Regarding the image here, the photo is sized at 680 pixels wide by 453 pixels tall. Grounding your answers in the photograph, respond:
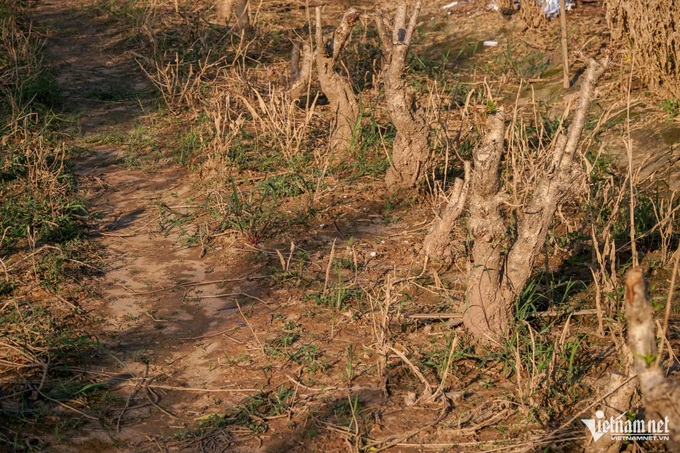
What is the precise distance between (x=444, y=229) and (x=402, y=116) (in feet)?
2.90

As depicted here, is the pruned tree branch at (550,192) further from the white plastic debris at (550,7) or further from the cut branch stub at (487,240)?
the white plastic debris at (550,7)

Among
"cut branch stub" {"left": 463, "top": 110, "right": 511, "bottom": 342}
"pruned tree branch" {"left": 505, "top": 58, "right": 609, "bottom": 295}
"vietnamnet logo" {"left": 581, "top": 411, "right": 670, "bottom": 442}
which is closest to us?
"vietnamnet logo" {"left": 581, "top": 411, "right": 670, "bottom": 442}

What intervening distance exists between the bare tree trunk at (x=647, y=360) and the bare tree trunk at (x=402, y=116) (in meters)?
2.86

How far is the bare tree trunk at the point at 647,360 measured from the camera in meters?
2.06

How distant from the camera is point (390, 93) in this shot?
494 centimetres

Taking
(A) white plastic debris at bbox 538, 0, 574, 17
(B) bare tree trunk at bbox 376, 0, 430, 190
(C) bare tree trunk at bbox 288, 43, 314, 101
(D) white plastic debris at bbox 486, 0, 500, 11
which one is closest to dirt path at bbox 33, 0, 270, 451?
(C) bare tree trunk at bbox 288, 43, 314, 101

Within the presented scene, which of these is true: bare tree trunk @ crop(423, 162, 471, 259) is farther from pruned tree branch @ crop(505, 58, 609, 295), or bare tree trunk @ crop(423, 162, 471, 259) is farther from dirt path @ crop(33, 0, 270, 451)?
dirt path @ crop(33, 0, 270, 451)

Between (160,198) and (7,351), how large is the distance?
1995 mm

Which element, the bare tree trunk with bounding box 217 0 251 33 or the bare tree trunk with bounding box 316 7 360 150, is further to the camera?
the bare tree trunk with bounding box 217 0 251 33

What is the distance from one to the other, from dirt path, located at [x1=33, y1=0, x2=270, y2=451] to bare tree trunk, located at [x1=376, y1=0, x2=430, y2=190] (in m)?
1.19

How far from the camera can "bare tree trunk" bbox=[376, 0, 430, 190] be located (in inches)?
187

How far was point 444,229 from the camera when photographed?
14.5 feet

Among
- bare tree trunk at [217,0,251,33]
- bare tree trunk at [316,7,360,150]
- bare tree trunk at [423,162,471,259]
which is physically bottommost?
bare tree trunk at [423,162,471,259]

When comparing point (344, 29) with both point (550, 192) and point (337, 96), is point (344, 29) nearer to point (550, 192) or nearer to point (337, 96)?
point (337, 96)
